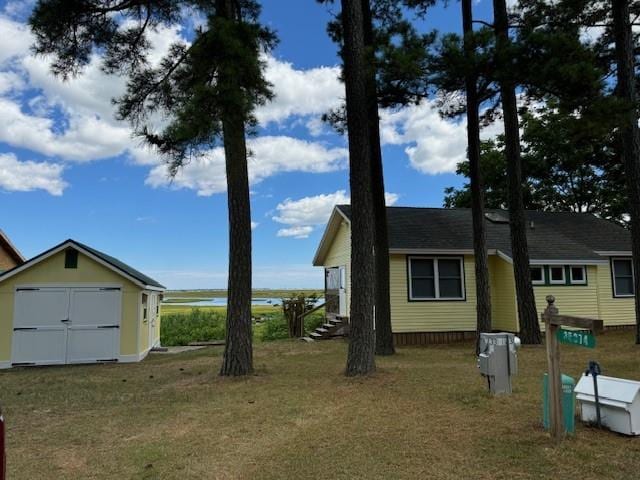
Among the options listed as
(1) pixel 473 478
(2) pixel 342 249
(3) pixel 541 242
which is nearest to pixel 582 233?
(3) pixel 541 242

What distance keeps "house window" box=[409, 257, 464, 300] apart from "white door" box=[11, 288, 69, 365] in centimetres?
966

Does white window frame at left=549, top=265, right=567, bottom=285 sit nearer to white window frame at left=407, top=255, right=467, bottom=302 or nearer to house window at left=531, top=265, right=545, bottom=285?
house window at left=531, top=265, right=545, bottom=285

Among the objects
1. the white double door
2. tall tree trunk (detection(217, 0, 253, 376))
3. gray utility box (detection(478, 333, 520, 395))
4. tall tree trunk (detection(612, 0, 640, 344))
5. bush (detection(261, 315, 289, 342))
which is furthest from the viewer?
bush (detection(261, 315, 289, 342))

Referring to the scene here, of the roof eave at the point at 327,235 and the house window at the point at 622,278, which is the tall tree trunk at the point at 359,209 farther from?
the house window at the point at 622,278

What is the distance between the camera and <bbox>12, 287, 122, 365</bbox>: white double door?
11.5 meters

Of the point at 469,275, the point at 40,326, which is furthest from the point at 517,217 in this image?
the point at 40,326

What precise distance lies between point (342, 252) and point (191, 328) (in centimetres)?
784

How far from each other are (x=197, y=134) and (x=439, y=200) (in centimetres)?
2385

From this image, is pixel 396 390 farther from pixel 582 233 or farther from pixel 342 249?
pixel 582 233

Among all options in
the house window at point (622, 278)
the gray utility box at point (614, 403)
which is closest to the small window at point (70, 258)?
the gray utility box at point (614, 403)

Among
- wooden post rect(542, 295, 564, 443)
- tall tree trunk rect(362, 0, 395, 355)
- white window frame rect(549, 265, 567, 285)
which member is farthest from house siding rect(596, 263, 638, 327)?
wooden post rect(542, 295, 564, 443)

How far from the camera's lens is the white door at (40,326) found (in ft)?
37.8

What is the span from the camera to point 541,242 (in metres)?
16.0

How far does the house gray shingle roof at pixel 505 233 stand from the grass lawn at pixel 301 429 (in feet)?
20.3
